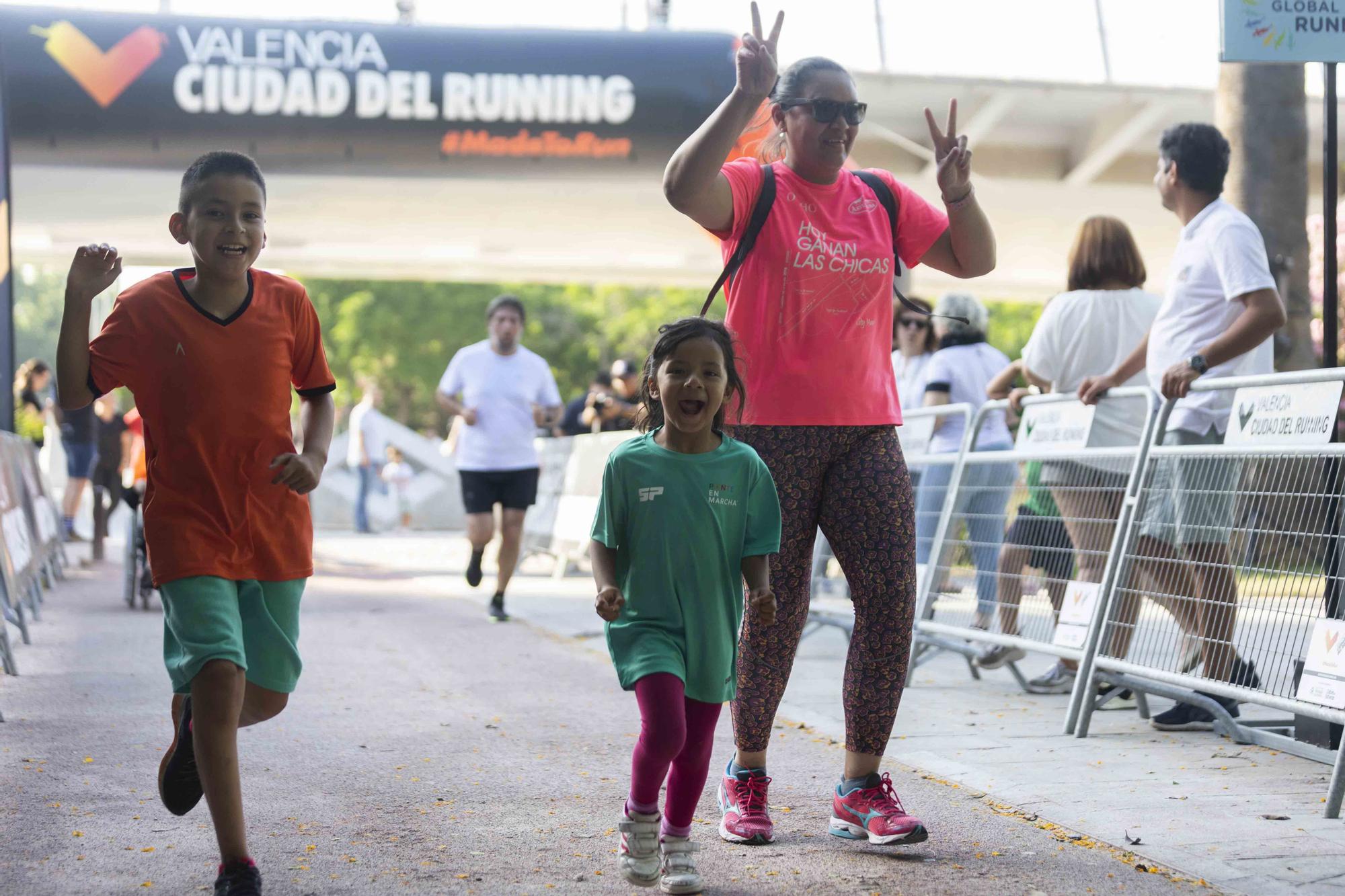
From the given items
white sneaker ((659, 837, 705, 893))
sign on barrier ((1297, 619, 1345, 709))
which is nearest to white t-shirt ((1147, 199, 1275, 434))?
sign on barrier ((1297, 619, 1345, 709))

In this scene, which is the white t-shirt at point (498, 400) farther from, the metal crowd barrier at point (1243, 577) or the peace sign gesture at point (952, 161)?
the peace sign gesture at point (952, 161)

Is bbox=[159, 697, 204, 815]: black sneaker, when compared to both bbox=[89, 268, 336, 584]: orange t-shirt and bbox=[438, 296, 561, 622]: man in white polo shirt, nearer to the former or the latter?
bbox=[89, 268, 336, 584]: orange t-shirt

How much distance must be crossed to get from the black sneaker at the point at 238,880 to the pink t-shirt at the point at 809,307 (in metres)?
1.75

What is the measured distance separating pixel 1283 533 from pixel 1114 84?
552 inches

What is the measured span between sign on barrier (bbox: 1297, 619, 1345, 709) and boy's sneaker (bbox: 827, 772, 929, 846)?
58.7 inches

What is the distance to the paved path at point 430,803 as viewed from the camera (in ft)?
12.6

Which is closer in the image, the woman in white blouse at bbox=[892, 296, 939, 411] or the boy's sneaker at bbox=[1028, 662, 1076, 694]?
the boy's sneaker at bbox=[1028, 662, 1076, 694]

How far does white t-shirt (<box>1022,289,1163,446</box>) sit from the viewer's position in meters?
6.99

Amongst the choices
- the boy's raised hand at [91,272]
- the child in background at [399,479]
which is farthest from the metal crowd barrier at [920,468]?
the child in background at [399,479]

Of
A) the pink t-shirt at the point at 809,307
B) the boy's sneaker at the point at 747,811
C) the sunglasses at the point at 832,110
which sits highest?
the sunglasses at the point at 832,110

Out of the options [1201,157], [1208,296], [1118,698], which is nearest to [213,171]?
[1208,296]

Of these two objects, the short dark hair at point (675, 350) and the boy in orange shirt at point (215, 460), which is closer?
the boy in orange shirt at point (215, 460)

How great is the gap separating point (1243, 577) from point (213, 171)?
12.6 feet

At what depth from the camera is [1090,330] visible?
7008 millimetres
